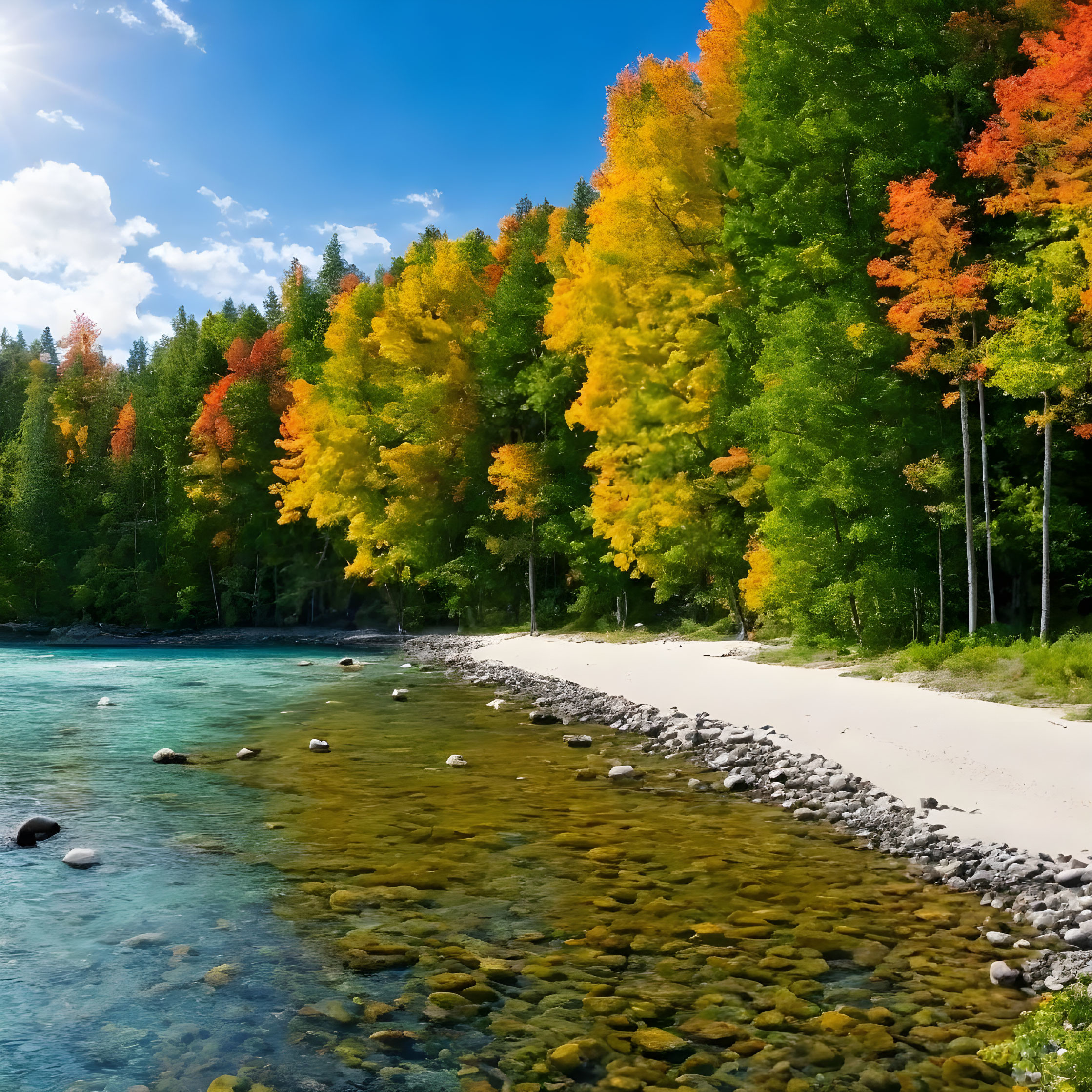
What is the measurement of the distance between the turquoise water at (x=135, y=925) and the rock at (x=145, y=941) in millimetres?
→ 24

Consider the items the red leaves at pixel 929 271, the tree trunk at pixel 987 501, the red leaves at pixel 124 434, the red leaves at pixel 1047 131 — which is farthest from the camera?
the red leaves at pixel 124 434

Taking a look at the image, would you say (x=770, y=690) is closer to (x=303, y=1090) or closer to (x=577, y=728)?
(x=577, y=728)

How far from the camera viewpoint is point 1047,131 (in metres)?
13.8

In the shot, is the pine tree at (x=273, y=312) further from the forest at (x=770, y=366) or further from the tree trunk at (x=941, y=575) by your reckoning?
the tree trunk at (x=941, y=575)

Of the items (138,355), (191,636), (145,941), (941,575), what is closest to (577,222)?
(941,575)

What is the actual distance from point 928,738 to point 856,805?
182 cm

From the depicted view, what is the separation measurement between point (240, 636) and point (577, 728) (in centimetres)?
3207

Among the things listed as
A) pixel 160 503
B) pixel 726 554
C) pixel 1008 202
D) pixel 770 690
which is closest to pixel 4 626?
pixel 160 503

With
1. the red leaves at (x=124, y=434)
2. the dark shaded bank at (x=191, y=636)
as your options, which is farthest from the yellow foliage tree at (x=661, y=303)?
the red leaves at (x=124, y=434)

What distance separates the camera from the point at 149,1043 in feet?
13.9

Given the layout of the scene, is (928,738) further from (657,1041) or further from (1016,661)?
(657,1041)

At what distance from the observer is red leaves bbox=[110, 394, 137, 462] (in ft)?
177

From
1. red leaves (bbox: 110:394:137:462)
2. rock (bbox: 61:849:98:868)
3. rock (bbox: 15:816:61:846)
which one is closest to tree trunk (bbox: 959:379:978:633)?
rock (bbox: 61:849:98:868)

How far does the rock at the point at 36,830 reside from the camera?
7.43 meters
